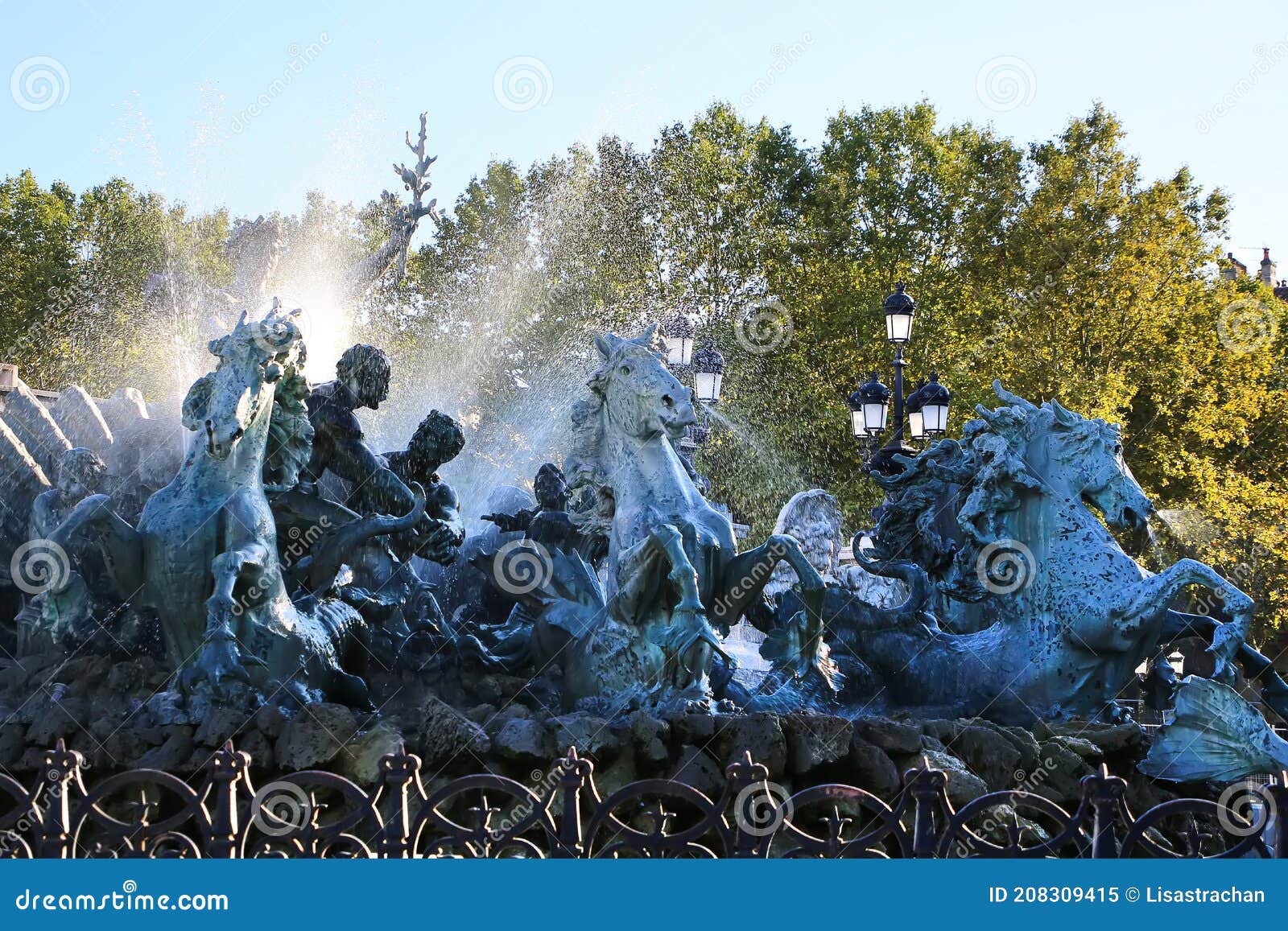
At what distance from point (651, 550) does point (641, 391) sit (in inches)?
34.0

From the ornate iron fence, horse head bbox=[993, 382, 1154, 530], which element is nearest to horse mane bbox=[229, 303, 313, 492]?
the ornate iron fence

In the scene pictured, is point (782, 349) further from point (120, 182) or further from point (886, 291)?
point (120, 182)

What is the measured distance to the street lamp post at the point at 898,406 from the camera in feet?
42.1

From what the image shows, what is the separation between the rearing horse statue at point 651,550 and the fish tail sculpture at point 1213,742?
169 centimetres

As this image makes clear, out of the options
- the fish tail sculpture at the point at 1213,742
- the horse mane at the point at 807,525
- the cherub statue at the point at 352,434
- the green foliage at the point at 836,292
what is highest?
the green foliage at the point at 836,292

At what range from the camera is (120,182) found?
22906 millimetres

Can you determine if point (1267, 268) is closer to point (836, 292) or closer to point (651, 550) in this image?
point (836, 292)

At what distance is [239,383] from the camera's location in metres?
6.26

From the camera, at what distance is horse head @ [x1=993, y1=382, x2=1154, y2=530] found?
7465 mm

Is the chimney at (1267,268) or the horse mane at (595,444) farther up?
the chimney at (1267,268)

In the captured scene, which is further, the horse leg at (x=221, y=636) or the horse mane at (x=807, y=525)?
the horse mane at (x=807, y=525)

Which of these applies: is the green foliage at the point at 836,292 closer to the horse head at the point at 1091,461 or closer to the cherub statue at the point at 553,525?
the cherub statue at the point at 553,525

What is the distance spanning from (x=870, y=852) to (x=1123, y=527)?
3.90 m

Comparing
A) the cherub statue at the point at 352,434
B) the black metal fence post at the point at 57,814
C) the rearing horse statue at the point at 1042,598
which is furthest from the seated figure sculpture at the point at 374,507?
the black metal fence post at the point at 57,814
